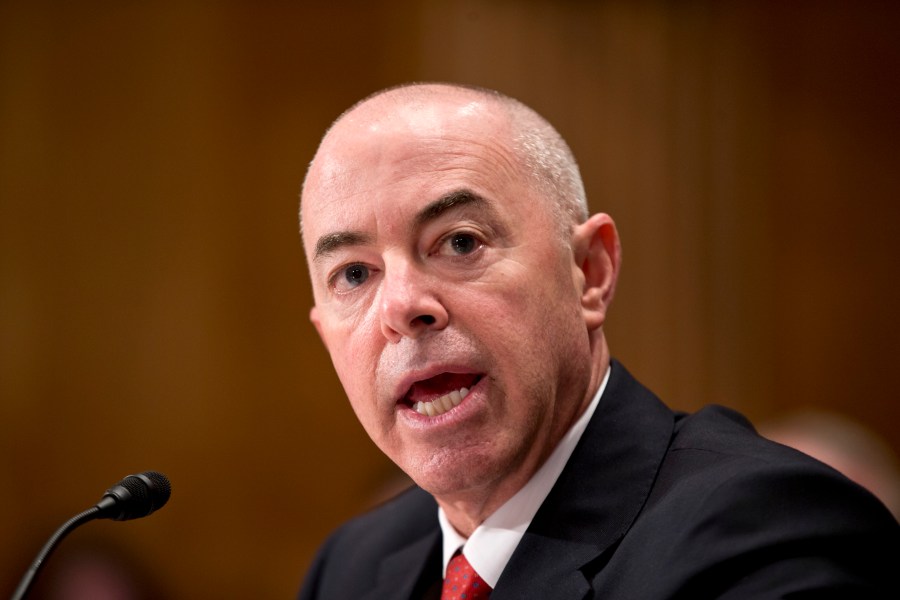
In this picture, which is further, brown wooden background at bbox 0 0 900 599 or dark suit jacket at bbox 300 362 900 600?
brown wooden background at bbox 0 0 900 599

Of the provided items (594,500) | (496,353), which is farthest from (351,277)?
(594,500)

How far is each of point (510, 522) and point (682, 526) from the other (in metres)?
0.40

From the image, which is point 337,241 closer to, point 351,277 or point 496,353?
point 351,277

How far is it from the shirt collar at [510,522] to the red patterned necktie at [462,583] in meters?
0.01

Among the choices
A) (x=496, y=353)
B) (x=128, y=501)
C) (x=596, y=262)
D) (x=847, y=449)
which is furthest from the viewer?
(x=847, y=449)

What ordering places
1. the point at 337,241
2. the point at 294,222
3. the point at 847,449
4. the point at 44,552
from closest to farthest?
the point at 44,552, the point at 337,241, the point at 847,449, the point at 294,222

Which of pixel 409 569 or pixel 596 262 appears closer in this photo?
pixel 596 262

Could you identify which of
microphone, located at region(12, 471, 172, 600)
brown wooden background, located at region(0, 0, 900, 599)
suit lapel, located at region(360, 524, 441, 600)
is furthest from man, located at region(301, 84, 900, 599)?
brown wooden background, located at region(0, 0, 900, 599)

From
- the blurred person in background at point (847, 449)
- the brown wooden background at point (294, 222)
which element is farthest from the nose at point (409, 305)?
the brown wooden background at point (294, 222)

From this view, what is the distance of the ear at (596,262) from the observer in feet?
5.98

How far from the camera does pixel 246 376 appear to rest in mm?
4102

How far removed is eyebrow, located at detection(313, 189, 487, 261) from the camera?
5.39 feet

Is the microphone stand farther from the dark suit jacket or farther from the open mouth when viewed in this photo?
the dark suit jacket

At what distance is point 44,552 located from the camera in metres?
1.36
